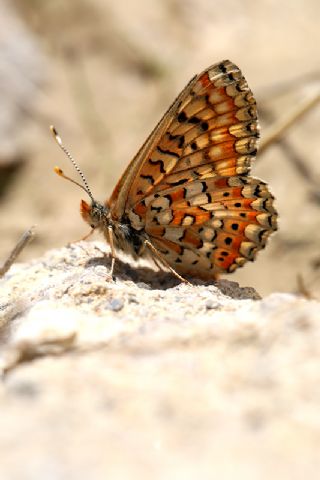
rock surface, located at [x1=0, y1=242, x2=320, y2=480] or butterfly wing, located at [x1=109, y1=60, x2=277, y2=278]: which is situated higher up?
butterfly wing, located at [x1=109, y1=60, x2=277, y2=278]

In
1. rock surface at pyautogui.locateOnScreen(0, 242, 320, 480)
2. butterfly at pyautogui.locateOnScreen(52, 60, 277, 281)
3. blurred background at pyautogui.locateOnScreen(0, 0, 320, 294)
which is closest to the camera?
rock surface at pyautogui.locateOnScreen(0, 242, 320, 480)

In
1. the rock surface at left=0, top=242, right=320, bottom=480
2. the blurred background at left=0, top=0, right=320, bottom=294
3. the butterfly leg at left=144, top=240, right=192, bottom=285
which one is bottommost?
the rock surface at left=0, top=242, right=320, bottom=480

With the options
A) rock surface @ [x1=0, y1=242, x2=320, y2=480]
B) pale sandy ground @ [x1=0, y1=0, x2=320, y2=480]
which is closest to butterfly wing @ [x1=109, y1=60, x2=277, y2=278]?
pale sandy ground @ [x1=0, y1=0, x2=320, y2=480]

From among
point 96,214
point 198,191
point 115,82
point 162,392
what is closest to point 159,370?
point 162,392

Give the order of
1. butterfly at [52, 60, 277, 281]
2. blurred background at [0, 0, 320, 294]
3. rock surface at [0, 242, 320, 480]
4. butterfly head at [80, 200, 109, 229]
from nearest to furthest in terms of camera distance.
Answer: rock surface at [0, 242, 320, 480] < butterfly at [52, 60, 277, 281] < butterfly head at [80, 200, 109, 229] < blurred background at [0, 0, 320, 294]

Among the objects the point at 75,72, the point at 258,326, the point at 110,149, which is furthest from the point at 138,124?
the point at 258,326

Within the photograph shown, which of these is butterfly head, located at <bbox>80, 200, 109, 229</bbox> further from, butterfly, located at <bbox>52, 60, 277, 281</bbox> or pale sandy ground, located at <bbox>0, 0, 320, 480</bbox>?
pale sandy ground, located at <bbox>0, 0, 320, 480</bbox>

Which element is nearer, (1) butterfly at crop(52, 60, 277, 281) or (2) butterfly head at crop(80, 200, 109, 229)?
(1) butterfly at crop(52, 60, 277, 281)

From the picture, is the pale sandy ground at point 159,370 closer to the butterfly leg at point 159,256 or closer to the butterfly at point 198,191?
the butterfly leg at point 159,256
